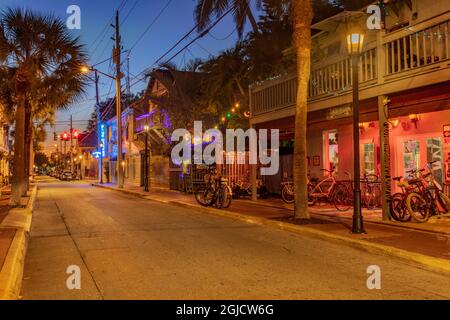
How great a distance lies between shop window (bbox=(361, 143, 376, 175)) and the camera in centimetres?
1692

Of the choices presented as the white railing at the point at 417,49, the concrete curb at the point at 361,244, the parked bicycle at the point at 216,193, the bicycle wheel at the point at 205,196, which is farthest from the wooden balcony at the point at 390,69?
the concrete curb at the point at 361,244

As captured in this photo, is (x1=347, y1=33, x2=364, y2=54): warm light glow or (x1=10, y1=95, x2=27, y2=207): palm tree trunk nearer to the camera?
(x1=347, y1=33, x2=364, y2=54): warm light glow

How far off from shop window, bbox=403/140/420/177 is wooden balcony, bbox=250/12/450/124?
291 cm

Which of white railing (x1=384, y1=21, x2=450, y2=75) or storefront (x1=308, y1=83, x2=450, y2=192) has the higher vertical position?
white railing (x1=384, y1=21, x2=450, y2=75)

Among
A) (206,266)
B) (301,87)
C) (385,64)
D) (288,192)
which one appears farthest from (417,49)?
(288,192)

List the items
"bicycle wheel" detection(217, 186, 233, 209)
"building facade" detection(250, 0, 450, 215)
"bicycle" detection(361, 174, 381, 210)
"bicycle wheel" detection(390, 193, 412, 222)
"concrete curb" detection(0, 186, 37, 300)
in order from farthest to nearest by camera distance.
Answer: "bicycle wheel" detection(217, 186, 233, 209) → "bicycle" detection(361, 174, 381, 210) → "bicycle wheel" detection(390, 193, 412, 222) → "building facade" detection(250, 0, 450, 215) → "concrete curb" detection(0, 186, 37, 300)

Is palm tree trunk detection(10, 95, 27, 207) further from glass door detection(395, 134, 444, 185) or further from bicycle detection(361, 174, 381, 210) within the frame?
glass door detection(395, 134, 444, 185)

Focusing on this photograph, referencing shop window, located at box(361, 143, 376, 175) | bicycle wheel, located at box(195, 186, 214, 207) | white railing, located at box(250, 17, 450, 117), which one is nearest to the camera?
white railing, located at box(250, 17, 450, 117)

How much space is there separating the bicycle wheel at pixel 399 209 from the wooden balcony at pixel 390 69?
2760 mm

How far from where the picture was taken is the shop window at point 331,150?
18578mm

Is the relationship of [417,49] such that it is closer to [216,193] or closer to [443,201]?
[443,201]

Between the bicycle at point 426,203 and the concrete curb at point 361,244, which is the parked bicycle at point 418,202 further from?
the concrete curb at point 361,244

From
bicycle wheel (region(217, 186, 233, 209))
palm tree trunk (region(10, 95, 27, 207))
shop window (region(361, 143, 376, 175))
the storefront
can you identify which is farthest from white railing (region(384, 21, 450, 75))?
palm tree trunk (region(10, 95, 27, 207))

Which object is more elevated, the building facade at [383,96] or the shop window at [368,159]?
the building facade at [383,96]
